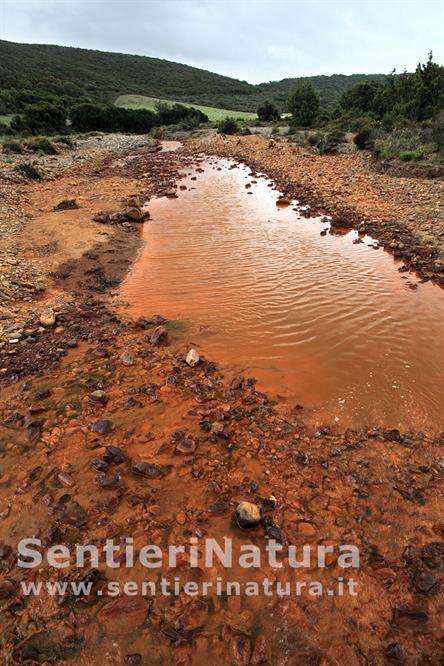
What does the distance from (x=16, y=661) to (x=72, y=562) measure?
66 cm

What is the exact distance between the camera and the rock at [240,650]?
8.12 ft

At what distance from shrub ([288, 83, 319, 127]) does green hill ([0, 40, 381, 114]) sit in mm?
37636

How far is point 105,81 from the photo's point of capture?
86.0 meters

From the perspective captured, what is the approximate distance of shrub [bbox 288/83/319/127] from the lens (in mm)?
40656

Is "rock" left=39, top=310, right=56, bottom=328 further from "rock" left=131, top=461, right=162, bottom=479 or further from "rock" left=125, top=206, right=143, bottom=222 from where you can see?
"rock" left=125, top=206, right=143, bottom=222

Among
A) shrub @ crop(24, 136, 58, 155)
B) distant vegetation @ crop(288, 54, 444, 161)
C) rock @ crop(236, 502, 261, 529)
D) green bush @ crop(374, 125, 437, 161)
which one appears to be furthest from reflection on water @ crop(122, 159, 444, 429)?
shrub @ crop(24, 136, 58, 155)

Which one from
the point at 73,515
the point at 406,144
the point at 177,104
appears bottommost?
the point at 73,515

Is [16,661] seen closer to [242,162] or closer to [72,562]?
[72,562]

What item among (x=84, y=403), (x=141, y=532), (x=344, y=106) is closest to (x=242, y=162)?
(x=84, y=403)

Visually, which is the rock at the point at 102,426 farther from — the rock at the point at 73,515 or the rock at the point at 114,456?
the rock at the point at 73,515

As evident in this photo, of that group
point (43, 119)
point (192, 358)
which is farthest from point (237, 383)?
point (43, 119)

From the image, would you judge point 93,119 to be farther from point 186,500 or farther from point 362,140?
point 186,500

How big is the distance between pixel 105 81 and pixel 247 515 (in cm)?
10915

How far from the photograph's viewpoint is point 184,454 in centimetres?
399
